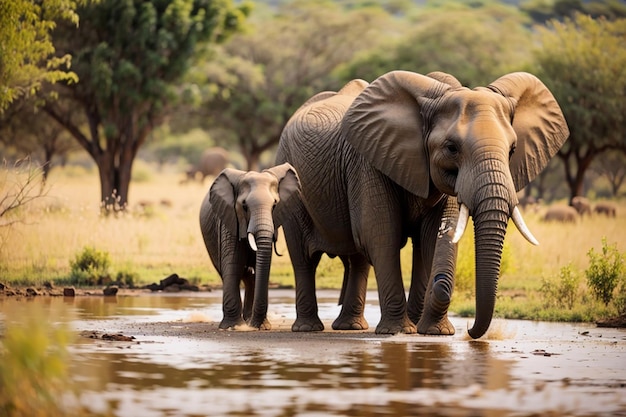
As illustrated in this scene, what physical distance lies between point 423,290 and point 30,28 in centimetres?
992

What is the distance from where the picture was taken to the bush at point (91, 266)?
69.3ft

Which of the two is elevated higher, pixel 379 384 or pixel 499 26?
pixel 499 26

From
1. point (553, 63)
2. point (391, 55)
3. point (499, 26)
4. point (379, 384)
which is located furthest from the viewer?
point (499, 26)

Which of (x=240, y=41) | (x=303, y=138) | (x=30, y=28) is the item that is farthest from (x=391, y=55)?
(x=303, y=138)

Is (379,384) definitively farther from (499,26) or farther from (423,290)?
(499,26)

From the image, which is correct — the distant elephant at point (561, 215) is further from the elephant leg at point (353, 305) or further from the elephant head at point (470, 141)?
the elephant head at point (470, 141)

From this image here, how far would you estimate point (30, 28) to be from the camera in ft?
72.2

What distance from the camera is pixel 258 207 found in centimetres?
1434

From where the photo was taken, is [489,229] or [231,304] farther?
[231,304]

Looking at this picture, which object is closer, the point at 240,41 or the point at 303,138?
the point at 303,138

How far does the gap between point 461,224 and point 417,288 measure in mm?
2615

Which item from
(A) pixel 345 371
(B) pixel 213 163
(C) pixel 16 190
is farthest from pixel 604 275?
(B) pixel 213 163

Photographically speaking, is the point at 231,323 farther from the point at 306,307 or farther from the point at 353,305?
the point at 353,305

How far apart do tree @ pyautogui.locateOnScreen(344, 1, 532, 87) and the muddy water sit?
113 feet
